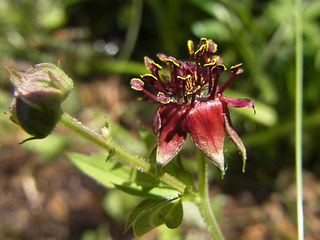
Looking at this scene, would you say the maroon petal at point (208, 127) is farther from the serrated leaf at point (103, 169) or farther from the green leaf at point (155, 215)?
the serrated leaf at point (103, 169)

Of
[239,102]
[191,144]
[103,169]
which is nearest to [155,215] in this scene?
[103,169]

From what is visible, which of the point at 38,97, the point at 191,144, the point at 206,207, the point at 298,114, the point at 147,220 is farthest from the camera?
the point at 191,144

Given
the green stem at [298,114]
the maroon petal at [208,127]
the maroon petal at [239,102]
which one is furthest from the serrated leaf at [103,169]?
the green stem at [298,114]

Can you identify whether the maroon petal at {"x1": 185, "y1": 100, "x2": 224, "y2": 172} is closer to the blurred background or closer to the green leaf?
the green leaf

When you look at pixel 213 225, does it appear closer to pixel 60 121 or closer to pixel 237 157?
pixel 60 121

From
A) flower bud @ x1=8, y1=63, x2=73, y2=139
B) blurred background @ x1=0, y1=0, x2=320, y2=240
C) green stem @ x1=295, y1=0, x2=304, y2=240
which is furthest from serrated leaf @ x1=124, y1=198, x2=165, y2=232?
blurred background @ x1=0, y1=0, x2=320, y2=240

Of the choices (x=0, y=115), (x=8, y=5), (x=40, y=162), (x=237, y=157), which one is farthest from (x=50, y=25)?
(x=237, y=157)

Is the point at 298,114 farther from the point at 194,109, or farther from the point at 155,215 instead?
the point at 155,215
